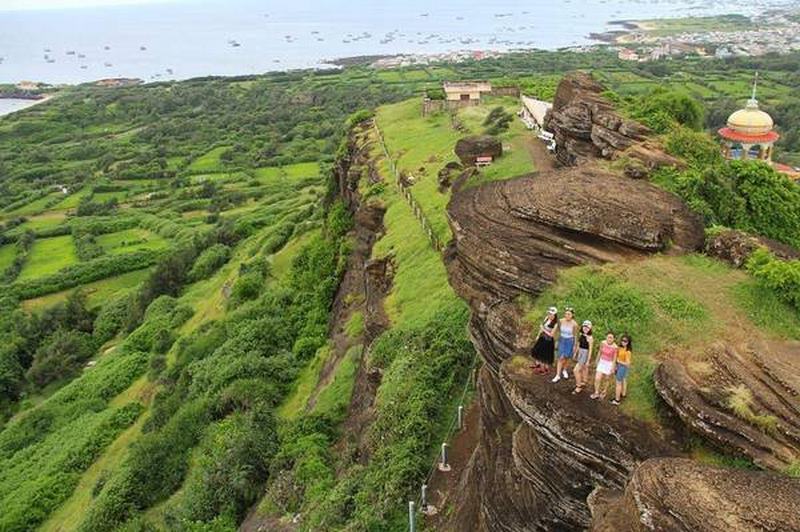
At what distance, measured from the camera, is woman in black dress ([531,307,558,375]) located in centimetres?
1195

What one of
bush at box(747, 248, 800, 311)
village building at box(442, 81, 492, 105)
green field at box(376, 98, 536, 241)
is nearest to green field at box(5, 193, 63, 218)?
green field at box(376, 98, 536, 241)

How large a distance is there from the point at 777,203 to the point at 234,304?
27.5m

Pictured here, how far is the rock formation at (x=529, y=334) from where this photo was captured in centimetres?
1090

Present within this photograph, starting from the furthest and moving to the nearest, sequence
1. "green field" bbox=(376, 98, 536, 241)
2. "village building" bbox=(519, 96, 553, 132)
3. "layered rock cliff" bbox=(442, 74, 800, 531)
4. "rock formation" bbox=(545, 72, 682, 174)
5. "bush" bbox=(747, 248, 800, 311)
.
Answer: "village building" bbox=(519, 96, 553, 132) < "green field" bbox=(376, 98, 536, 241) < "rock formation" bbox=(545, 72, 682, 174) < "bush" bbox=(747, 248, 800, 311) < "layered rock cliff" bbox=(442, 74, 800, 531)

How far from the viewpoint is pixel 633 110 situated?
89.7ft

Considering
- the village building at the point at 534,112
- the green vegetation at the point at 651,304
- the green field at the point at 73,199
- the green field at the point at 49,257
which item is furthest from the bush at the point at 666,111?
the green field at the point at 73,199

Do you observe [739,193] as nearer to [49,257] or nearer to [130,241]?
[130,241]

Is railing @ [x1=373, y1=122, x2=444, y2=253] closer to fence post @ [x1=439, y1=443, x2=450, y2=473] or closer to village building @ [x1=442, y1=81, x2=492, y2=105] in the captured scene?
fence post @ [x1=439, y1=443, x2=450, y2=473]

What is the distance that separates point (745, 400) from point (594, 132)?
632 inches

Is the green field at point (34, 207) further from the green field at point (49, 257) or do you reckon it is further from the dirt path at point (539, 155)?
the dirt path at point (539, 155)

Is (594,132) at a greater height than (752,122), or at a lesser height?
Result: greater

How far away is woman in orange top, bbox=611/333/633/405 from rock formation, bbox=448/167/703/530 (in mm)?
342

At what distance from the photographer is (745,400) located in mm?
10227

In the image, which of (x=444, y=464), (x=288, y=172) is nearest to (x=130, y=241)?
(x=288, y=172)
